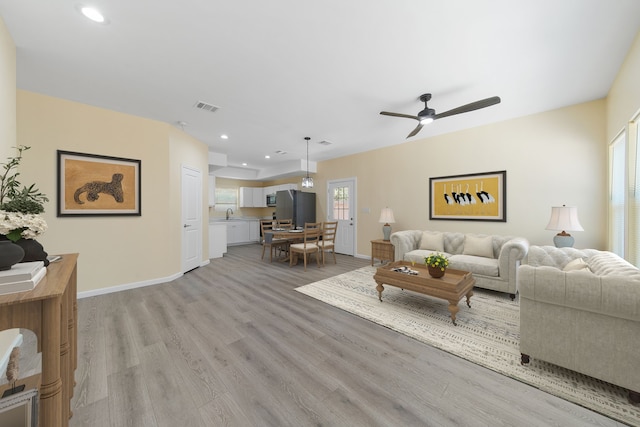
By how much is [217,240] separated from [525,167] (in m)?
6.48

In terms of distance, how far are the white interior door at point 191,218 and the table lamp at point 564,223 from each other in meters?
5.81

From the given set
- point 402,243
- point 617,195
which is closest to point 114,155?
point 402,243

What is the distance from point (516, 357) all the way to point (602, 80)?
3.25 metres

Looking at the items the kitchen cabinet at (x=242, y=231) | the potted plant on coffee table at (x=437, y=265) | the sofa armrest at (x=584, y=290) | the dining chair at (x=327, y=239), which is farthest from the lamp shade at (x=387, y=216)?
the kitchen cabinet at (x=242, y=231)

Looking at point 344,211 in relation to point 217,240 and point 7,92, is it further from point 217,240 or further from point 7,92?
point 7,92

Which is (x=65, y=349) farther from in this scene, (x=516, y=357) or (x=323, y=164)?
(x=323, y=164)

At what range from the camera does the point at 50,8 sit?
1.71 meters

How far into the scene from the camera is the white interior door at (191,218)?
171 inches

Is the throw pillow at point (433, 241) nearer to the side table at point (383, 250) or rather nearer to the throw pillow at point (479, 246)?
the throw pillow at point (479, 246)

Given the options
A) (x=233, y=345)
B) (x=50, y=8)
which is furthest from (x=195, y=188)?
(x=233, y=345)

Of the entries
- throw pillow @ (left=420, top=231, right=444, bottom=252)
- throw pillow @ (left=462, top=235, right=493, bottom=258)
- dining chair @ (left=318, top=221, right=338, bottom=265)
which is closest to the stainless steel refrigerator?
dining chair @ (left=318, top=221, right=338, bottom=265)

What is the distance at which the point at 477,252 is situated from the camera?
3715mm

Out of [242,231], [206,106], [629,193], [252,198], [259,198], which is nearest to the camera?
[629,193]

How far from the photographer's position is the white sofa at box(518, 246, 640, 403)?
4.74ft
